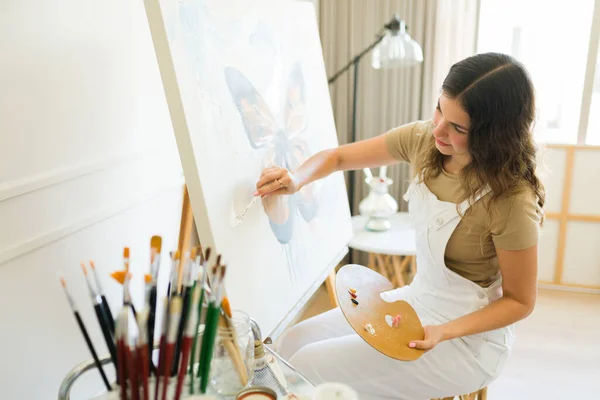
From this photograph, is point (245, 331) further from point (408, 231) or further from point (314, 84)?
point (408, 231)

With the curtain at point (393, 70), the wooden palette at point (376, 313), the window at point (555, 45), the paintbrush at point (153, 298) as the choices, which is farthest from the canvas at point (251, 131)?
the window at point (555, 45)

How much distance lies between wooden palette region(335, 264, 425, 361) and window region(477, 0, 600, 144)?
5.96ft

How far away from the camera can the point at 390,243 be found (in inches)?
82.3

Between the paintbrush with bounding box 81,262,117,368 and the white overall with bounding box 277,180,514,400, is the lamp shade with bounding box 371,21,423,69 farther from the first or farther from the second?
the paintbrush with bounding box 81,262,117,368

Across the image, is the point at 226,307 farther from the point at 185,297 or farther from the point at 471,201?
the point at 471,201

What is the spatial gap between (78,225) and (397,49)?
5.02 feet

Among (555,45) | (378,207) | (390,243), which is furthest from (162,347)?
(555,45)

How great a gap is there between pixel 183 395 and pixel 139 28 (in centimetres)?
88

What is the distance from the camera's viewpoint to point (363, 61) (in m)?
2.65

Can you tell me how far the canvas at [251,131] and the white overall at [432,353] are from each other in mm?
171

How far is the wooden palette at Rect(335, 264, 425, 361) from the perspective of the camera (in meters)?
1.06

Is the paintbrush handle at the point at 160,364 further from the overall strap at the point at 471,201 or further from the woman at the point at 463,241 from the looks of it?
the overall strap at the point at 471,201

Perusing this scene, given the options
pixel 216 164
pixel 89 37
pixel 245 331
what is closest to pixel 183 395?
pixel 245 331

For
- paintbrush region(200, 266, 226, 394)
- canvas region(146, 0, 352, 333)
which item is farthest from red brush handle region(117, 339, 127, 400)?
canvas region(146, 0, 352, 333)
